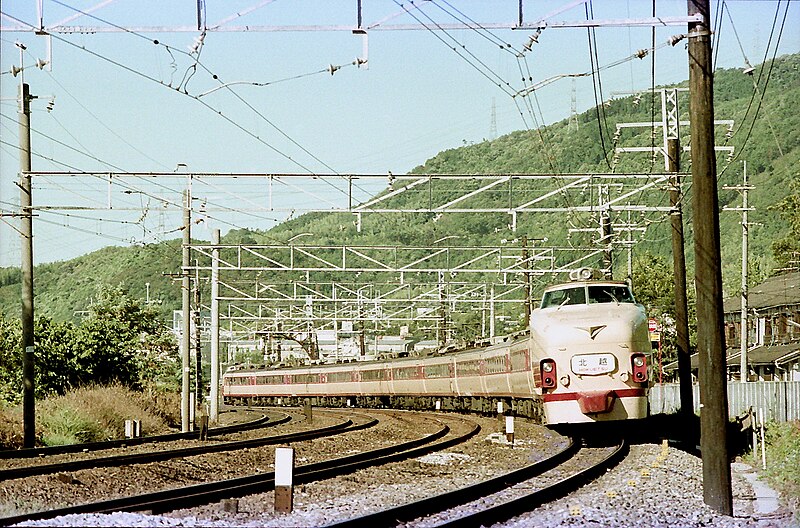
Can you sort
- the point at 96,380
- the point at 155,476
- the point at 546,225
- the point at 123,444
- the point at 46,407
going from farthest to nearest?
the point at 546,225, the point at 96,380, the point at 46,407, the point at 123,444, the point at 155,476

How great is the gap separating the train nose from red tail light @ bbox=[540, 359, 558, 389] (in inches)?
26.9

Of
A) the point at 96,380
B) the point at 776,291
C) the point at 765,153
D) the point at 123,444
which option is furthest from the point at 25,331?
the point at 765,153

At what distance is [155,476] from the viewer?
706 inches

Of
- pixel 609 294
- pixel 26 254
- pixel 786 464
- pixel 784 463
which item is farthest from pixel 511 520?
pixel 26 254

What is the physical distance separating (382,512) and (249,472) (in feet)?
24.0

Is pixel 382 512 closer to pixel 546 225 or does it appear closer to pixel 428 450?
pixel 428 450

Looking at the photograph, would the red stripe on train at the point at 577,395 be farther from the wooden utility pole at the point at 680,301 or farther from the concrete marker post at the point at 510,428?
the wooden utility pole at the point at 680,301

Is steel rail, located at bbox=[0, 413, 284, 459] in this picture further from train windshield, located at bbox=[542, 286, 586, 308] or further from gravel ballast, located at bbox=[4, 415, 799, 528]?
Answer: train windshield, located at bbox=[542, 286, 586, 308]

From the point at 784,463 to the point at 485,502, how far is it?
258 inches

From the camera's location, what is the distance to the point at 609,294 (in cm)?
2306

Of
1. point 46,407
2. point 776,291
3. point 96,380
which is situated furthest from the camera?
point 776,291

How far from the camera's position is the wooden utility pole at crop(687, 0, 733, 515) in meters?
14.5

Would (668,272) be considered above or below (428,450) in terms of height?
above

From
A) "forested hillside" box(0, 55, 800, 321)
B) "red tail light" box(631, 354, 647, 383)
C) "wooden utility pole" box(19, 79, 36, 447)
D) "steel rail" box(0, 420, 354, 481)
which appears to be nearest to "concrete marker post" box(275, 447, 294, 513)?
"steel rail" box(0, 420, 354, 481)
